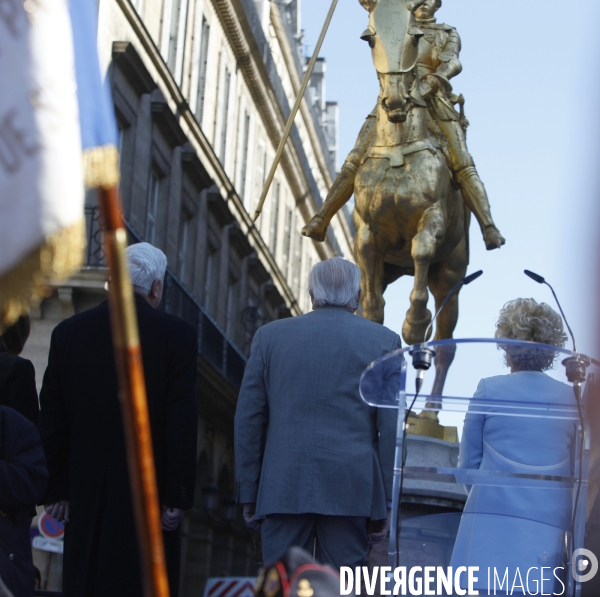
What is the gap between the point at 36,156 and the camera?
3139 millimetres

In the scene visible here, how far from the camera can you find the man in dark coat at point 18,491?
Result: 450cm

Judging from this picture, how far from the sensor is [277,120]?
3819cm

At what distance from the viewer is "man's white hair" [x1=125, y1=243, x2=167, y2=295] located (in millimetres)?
5348

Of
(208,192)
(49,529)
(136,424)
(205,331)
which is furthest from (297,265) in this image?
(136,424)

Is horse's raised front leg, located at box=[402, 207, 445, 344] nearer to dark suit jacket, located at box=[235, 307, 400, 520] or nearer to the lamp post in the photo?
dark suit jacket, located at box=[235, 307, 400, 520]

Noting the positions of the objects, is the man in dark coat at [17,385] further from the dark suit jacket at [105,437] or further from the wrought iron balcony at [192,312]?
the wrought iron balcony at [192,312]

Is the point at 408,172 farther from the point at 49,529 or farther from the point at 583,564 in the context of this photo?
the point at 49,529

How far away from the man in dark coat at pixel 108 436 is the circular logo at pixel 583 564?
57.2 inches

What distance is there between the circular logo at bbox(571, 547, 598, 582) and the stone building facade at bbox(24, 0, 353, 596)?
14.2 metres

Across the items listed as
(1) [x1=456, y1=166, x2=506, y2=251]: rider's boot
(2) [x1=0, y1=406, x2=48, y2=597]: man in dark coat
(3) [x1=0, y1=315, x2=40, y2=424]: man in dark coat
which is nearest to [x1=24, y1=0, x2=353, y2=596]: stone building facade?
(1) [x1=456, y1=166, x2=506, y2=251]: rider's boot

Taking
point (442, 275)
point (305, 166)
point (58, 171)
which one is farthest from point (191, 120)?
point (58, 171)

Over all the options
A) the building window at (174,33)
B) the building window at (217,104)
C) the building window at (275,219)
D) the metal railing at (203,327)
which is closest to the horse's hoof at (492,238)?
the metal railing at (203,327)

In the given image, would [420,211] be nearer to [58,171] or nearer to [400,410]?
[400,410]

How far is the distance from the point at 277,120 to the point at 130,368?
36098mm
